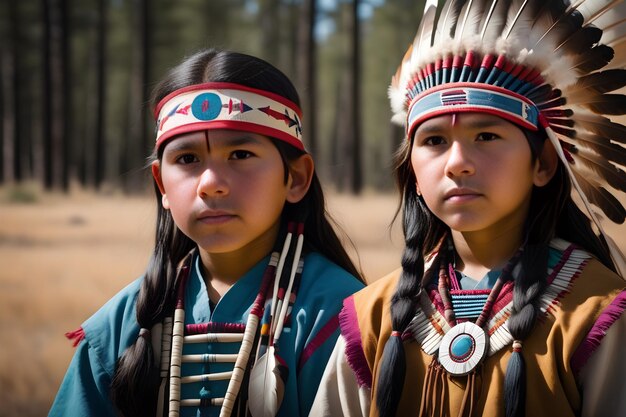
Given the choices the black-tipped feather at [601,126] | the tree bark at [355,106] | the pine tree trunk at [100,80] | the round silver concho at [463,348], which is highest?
the pine tree trunk at [100,80]

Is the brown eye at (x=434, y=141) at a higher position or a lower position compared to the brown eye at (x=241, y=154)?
lower

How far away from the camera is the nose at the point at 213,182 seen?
86.3 inches

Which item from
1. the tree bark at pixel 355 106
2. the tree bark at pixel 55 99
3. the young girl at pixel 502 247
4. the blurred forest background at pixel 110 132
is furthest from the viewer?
the tree bark at pixel 55 99

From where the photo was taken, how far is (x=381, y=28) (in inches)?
835

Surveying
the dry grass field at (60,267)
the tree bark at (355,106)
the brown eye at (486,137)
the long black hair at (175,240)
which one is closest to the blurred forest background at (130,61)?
the tree bark at (355,106)

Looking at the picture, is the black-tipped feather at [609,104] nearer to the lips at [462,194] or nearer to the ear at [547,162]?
the ear at [547,162]

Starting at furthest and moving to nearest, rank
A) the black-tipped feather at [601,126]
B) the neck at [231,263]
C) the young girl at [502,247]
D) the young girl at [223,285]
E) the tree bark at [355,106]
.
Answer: the tree bark at [355,106]
the neck at [231,263]
the young girl at [223,285]
the black-tipped feather at [601,126]
the young girl at [502,247]

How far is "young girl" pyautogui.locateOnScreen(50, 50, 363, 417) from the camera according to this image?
7.28 ft

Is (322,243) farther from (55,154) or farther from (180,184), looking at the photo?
(55,154)

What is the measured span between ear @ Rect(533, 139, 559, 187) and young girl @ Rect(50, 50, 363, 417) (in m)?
0.73

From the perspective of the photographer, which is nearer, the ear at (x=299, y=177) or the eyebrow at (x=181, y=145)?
the eyebrow at (x=181, y=145)

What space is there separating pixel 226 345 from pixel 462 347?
2.64 feet

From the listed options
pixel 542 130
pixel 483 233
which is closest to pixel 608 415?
pixel 483 233

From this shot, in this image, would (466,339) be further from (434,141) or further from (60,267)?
(60,267)
